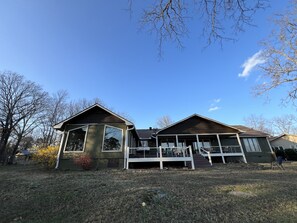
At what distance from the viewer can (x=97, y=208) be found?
4.66 m

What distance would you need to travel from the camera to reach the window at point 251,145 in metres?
19.6

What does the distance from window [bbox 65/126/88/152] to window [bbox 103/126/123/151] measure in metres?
1.68

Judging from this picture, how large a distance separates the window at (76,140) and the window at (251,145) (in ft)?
60.0

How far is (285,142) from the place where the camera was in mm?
27906

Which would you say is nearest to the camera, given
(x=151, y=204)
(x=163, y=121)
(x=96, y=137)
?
(x=151, y=204)

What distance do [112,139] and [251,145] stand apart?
16918mm

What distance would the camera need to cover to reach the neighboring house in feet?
89.6

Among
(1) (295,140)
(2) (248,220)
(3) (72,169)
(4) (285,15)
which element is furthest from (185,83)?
(1) (295,140)

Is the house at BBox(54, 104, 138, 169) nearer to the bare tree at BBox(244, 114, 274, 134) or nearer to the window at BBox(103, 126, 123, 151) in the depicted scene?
the window at BBox(103, 126, 123, 151)

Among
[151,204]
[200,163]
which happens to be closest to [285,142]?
[200,163]

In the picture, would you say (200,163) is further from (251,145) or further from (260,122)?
(260,122)

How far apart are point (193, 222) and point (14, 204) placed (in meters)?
5.64

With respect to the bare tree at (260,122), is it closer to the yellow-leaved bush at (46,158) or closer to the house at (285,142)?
the house at (285,142)

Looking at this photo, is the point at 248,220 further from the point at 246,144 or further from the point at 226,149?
the point at 246,144
